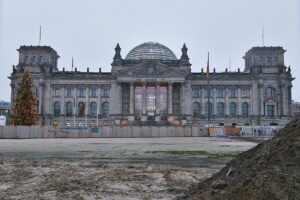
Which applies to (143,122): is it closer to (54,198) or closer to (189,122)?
(189,122)

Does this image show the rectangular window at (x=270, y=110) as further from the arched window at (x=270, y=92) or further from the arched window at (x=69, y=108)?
the arched window at (x=69, y=108)

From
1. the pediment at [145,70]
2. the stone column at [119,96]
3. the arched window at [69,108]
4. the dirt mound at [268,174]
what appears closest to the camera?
the dirt mound at [268,174]

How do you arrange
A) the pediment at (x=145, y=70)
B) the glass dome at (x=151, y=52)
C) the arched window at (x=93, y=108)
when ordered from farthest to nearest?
the glass dome at (x=151, y=52) < the arched window at (x=93, y=108) < the pediment at (x=145, y=70)

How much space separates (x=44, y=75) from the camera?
283 feet

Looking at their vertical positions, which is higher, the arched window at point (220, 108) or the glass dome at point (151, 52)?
the glass dome at point (151, 52)

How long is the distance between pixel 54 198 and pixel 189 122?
3050 inches

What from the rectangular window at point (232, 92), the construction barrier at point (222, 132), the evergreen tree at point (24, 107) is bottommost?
the construction barrier at point (222, 132)

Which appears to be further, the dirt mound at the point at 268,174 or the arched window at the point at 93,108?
the arched window at the point at 93,108

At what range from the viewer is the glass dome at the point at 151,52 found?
98.1 metres

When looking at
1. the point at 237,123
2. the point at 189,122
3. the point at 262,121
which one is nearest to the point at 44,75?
the point at 189,122

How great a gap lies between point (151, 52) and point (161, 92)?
18909mm

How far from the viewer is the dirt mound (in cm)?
409

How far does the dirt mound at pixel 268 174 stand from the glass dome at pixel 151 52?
304 ft

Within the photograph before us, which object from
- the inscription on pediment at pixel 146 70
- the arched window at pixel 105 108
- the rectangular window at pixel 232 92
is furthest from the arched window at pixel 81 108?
the rectangular window at pixel 232 92
